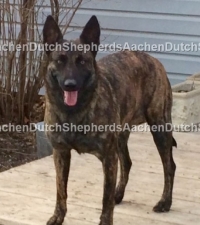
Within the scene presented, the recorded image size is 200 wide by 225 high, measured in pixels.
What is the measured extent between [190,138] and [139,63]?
188cm

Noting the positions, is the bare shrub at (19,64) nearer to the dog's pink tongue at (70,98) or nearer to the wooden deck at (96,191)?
the wooden deck at (96,191)

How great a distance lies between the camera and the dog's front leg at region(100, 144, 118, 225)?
418cm

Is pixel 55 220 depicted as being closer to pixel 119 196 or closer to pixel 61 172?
pixel 61 172

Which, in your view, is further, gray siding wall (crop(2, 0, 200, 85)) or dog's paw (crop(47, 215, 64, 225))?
gray siding wall (crop(2, 0, 200, 85))

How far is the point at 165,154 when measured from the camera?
470 cm

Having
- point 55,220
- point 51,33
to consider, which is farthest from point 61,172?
point 51,33

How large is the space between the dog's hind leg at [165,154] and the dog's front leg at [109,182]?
547 mm

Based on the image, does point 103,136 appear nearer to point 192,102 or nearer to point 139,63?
point 139,63

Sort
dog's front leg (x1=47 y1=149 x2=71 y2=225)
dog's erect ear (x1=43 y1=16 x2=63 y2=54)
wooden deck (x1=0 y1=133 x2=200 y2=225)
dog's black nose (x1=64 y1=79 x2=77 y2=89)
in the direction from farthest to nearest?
wooden deck (x1=0 y1=133 x2=200 y2=225) < dog's front leg (x1=47 y1=149 x2=71 y2=225) < dog's erect ear (x1=43 y1=16 x2=63 y2=54) < dog's black nose (x1=64 y1=79 x2=77 y2=89)

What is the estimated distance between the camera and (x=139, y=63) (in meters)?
4.68

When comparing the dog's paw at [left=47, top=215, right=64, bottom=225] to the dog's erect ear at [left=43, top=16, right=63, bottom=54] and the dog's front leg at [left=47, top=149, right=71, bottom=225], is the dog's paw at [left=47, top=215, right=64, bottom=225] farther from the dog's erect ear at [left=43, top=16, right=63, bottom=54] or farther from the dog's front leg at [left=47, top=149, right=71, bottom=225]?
the dog's erect ear at [left=43, top=16, right=63, bottom=54]

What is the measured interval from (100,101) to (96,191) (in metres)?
1.14

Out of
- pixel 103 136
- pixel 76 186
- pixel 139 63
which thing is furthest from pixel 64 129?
pixel 76 186

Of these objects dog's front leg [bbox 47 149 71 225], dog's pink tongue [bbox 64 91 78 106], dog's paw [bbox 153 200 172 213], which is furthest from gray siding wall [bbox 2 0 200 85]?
dog's pink tongue [bbox 64 91 78 106]
